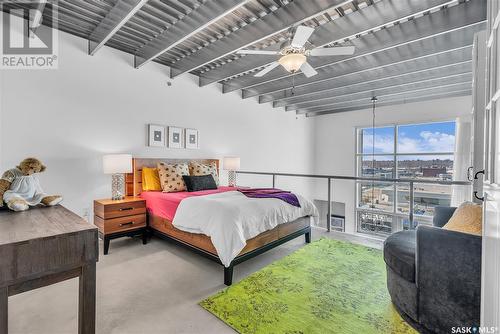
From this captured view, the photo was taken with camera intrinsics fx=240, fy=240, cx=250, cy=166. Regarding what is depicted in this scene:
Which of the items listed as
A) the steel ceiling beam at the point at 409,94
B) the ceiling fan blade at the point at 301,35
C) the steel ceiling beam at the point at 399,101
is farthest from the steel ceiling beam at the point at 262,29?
the steel ceiling beam at the point at 399,101

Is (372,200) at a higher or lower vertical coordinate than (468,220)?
lower

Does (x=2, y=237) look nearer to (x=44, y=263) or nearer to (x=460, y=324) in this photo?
(x=44, y=263)

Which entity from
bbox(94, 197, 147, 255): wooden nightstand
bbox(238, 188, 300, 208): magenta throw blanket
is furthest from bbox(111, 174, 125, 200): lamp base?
bbox(238, 188, 300, 208): magenta throw blanket

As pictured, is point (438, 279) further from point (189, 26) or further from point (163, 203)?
point (189, 26)

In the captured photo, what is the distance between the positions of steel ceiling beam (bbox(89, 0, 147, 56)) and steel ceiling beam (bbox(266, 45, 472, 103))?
10.8ft

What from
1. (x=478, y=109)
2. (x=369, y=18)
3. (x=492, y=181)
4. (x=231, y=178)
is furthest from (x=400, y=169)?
(x=492, y=181)

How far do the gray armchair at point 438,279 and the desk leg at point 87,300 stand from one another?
1.94 metres

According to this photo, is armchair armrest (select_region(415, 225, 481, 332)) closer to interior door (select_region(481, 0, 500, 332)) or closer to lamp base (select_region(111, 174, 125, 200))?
interior door (select_region(481, 0, 500, 332))

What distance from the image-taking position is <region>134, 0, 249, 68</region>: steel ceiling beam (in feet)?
8.04

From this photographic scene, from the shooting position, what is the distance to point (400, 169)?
646 centimetres

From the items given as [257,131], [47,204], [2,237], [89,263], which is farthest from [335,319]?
[257,131]

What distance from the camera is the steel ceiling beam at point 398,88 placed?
14.7ft

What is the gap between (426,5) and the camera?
2.32 m

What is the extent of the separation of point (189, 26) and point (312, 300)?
10.3 ft
